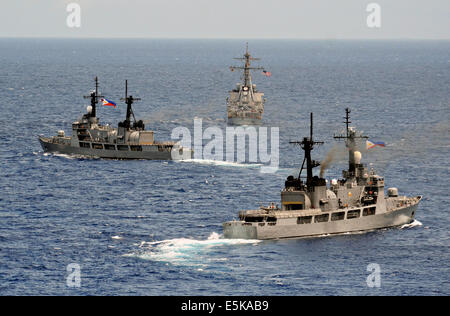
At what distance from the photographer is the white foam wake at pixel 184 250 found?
87.8 m

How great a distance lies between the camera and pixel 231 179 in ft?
430

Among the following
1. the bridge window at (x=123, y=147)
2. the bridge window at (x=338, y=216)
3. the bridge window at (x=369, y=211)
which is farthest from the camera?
the bridge window at (x=123, y=147)

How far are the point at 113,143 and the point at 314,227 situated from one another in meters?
63.4

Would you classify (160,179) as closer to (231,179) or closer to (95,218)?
(231,179)

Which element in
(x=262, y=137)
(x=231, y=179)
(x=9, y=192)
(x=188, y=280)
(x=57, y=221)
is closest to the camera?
(x=188, y=280)

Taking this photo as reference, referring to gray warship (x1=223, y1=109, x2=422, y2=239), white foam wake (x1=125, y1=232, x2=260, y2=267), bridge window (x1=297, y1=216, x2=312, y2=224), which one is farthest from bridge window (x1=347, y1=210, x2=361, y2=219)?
white foam wake (x1=125, y1=232, x2=260, y2=267)

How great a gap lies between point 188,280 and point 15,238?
23109 millimetres

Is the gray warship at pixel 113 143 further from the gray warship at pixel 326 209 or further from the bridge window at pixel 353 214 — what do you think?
the bridge window at pixel 353 214

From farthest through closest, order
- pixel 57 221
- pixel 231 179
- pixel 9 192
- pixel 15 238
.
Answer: pixel 231 179 → pixel 9 192 → pixel 57 221 → pixel 15 238

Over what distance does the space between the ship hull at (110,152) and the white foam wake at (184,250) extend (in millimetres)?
55414

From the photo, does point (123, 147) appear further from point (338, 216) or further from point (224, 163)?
point (338, 216)

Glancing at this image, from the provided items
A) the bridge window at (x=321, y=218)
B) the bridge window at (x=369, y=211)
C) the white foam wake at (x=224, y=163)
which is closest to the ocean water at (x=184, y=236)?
the white foam wake at (x=224, y=163)

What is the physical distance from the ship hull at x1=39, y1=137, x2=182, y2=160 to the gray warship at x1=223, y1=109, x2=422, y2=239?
50.2m

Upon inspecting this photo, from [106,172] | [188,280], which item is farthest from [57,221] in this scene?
[106,172]
